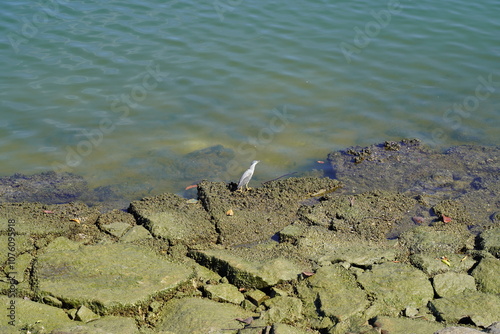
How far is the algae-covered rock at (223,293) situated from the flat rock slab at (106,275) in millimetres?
226

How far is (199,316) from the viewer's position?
3.94 meters

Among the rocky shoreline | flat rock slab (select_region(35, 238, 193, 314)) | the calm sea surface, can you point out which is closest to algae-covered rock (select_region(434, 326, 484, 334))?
the rocky shoreline

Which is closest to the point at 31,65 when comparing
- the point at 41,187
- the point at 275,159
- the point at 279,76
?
the point at 41,187

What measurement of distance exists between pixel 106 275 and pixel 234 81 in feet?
18.7

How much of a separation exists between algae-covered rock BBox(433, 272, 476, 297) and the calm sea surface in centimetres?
298

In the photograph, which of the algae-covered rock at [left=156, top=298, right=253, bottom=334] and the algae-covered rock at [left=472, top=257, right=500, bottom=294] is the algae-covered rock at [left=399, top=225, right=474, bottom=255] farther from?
the algae-covered rock at [left=156, top=298, right=253, bottom=334]

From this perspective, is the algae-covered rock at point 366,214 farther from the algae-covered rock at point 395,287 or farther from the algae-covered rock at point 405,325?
the algae-covered rock at point 405,325

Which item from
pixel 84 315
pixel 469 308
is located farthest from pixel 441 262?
pixel 84 315

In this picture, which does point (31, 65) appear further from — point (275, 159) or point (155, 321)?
point (155, 321)

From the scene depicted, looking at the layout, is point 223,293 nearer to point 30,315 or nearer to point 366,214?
point 30,315

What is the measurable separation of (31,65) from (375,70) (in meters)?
6.38

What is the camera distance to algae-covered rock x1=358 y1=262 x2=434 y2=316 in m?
4.15

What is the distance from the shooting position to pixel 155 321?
3.97 m

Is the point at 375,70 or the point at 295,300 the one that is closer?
the point at 295,300
